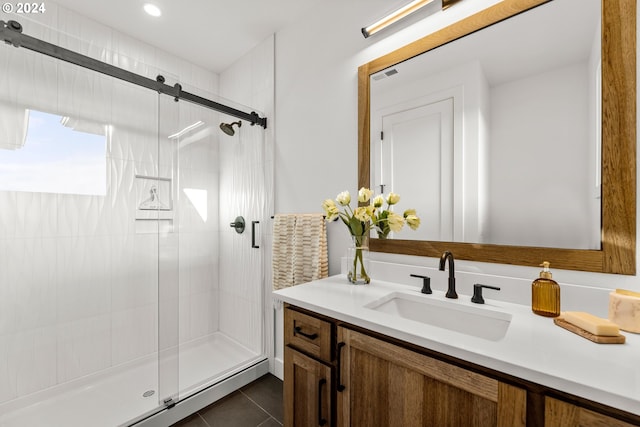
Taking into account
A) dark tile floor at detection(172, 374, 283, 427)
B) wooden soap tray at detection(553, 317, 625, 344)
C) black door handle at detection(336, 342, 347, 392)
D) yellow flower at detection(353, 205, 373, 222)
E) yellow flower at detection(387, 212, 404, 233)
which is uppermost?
yellow flower at detection(353, 205, 373, 222)

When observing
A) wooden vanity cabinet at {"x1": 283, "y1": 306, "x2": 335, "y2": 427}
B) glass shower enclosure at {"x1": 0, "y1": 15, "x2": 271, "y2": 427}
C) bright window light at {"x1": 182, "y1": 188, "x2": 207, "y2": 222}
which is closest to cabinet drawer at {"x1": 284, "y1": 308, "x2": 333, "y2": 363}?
wooden vanity cabinet at {"x1": 283, "y1": 306, "x2": 335, "y2": 427}

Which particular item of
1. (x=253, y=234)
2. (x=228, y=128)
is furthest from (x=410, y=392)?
(x=228, y=128)

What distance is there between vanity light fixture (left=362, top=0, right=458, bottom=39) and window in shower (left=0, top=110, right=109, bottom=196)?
188cm

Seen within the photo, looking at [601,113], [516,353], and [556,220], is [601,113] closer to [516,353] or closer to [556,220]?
[556,220]

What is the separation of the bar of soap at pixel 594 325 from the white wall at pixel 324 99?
53cm

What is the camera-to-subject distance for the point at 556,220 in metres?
1.00

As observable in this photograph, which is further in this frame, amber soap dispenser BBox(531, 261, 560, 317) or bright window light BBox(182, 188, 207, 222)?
bright window light BBox(182, 188, 207, 222)

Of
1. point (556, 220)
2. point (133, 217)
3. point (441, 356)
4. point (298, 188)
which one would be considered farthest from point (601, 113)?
Result: point (133, 217)

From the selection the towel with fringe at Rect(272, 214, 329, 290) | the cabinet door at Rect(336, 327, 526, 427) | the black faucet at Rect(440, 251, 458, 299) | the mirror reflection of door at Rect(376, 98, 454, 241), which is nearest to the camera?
the cabinet door at Rect(336, 327, 526, 427)

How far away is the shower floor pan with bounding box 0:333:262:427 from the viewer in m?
1.53

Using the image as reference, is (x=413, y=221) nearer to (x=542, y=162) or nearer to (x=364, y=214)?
(x=364, y=214)

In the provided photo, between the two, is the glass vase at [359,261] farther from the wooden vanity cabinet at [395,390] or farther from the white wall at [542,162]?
the white wall at [542,162]

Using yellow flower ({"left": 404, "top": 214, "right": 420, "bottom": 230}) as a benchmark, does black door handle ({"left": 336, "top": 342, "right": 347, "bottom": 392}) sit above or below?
below

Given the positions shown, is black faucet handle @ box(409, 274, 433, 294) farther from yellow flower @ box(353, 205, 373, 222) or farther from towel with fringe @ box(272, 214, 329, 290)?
towel with fringe @ box(272, 214, 329, 290)
